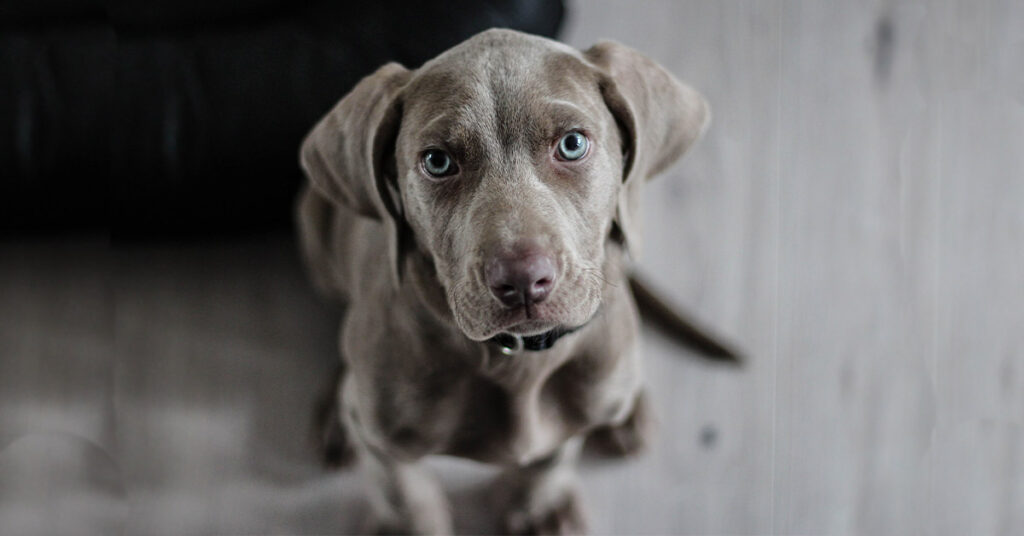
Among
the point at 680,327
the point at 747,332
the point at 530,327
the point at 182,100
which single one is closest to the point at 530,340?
the point at 530,327

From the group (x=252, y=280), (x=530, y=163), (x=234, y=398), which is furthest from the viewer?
(x=252, y=280)

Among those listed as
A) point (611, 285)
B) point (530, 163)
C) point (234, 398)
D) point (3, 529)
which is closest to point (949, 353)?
point (611, 285)

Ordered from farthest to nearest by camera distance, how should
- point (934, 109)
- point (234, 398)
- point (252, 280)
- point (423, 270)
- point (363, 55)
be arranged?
point (934, 109) → point (252, 280) → point (234, 398) → point (363, 55) → point (423, 270)

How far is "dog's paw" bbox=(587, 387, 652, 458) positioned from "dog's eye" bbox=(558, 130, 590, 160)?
886 millimetres

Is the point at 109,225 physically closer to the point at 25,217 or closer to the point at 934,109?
the point at 25,217

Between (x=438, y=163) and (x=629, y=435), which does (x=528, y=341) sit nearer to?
(x=438, y=163)

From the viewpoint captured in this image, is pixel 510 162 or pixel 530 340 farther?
pixel 530 340

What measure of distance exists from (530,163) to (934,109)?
1640 millimetres

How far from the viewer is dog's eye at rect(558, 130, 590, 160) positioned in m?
1.23

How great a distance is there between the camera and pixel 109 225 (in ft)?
7.04

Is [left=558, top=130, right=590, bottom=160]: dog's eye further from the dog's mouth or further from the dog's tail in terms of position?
the dog's tail

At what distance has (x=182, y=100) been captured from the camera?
1.99 meters

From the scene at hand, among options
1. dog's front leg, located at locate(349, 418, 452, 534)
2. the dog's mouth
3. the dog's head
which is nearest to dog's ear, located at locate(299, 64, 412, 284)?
the dog's head

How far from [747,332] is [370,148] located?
1205mm
